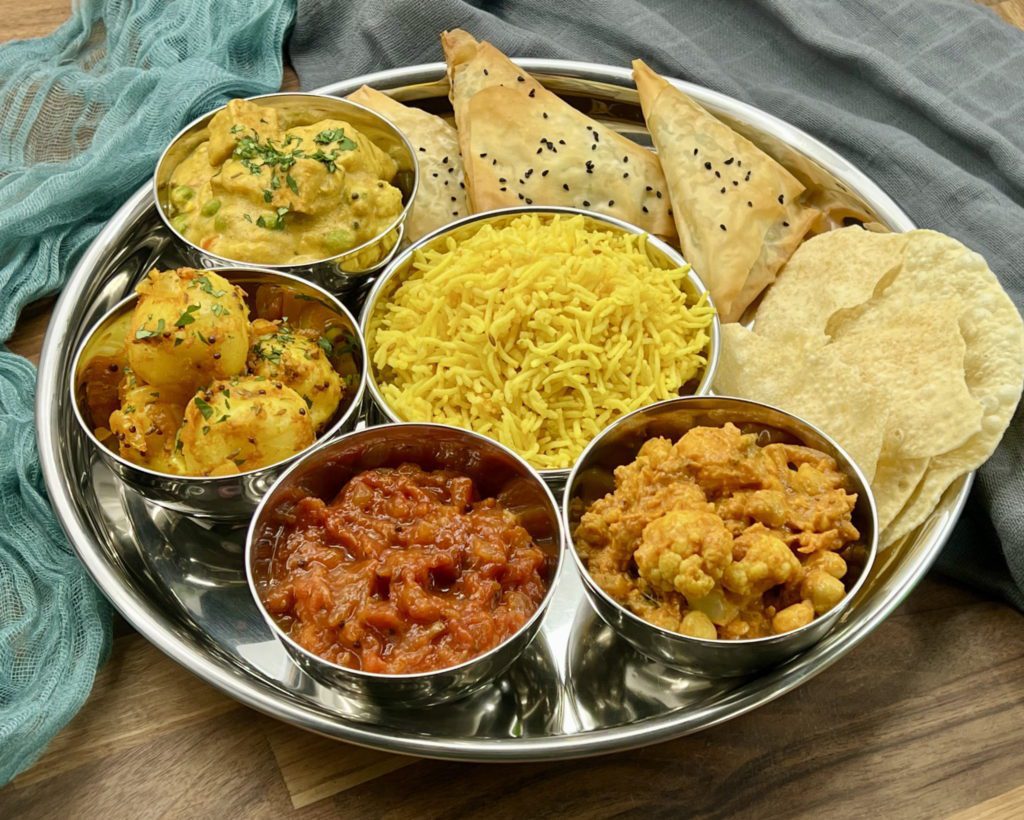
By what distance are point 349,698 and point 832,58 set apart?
2655mm

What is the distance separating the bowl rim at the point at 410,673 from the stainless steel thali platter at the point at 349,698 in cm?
19

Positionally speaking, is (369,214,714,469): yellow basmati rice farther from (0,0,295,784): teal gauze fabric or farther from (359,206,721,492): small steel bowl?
(0,0,295,784): teal gauze fabric

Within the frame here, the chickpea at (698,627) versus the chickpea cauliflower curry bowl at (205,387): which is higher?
the chickpea at (698,627)

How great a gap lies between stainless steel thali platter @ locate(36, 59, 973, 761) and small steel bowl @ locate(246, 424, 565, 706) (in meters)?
0.12

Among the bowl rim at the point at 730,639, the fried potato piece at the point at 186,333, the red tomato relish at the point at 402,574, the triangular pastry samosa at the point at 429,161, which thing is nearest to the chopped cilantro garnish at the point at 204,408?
the fried potato piece at the point at 186,333

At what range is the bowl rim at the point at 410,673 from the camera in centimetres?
189

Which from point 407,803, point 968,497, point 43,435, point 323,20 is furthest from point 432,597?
point 323,20

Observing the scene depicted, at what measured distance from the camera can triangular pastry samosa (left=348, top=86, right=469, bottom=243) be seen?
3.08 meters

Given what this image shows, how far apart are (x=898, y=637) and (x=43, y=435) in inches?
81.6

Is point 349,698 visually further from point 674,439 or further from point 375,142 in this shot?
point 375,142

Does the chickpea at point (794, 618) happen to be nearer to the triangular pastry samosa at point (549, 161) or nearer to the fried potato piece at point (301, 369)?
the fried potato piece at point (301, 369)

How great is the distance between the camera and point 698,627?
78.9 inches

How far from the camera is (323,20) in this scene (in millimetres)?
3682

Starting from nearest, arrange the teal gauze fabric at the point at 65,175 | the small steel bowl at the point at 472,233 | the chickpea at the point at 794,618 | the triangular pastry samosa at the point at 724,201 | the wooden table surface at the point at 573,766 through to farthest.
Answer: the chickpea at the point at 794,618 → the wooden table surface at the point at 573,766 → the teal gauze fabric at the point at 65,175 → the small steel bowl at the point at 472,233 → the triangular pastry samosa at the point at 724,201
